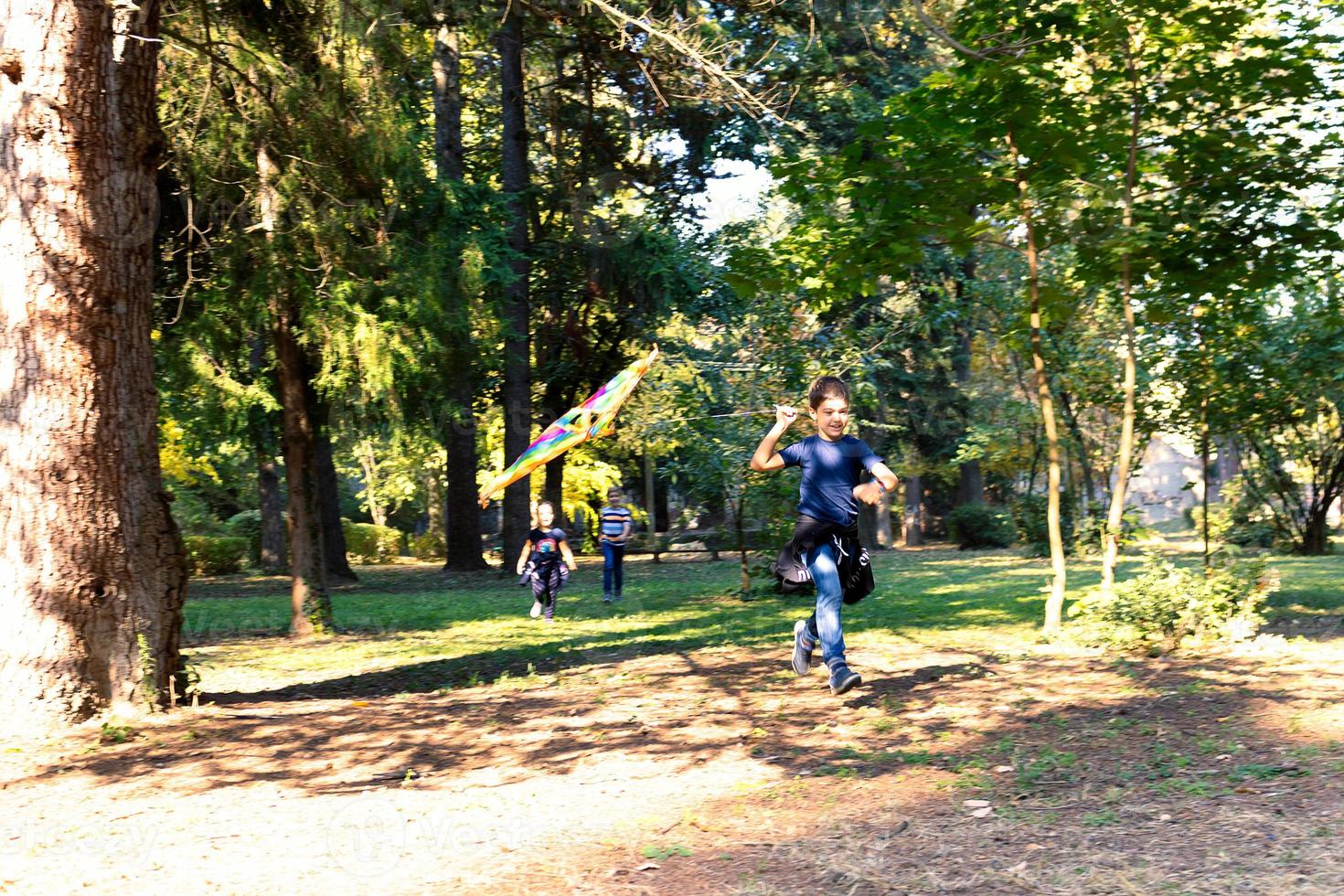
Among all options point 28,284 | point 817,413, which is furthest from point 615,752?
point 28,284

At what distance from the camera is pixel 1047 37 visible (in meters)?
10.9

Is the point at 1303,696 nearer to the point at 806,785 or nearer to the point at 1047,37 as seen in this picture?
the point at 806,785

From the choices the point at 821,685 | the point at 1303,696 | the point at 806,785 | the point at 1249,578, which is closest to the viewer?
the point at 806,785

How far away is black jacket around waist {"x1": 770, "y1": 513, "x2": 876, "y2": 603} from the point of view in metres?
8.44

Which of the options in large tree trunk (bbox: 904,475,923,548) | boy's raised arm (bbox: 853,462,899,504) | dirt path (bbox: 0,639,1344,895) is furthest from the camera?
large tree trunk (bbox: 904,475,923,548)

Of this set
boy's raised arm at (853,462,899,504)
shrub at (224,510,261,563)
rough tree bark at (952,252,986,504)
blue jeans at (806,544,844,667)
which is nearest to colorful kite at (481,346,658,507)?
blue jeans at (806,544,844,667)

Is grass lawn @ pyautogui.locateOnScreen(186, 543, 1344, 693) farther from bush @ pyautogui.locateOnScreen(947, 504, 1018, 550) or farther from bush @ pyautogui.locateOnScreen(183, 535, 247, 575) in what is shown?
bush @ pyautogui.locateOnScreen(947, 504, 1018, 550)

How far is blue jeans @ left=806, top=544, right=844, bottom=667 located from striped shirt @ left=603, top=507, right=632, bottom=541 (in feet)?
33.4

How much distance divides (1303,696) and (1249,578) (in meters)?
3.75

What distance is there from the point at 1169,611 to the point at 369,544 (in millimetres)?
30892

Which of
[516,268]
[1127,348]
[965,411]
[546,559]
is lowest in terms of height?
[546,559]

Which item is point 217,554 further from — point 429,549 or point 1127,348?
point 1127,348

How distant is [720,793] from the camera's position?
250 inches

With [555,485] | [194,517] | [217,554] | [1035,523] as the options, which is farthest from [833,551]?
[194,517]
